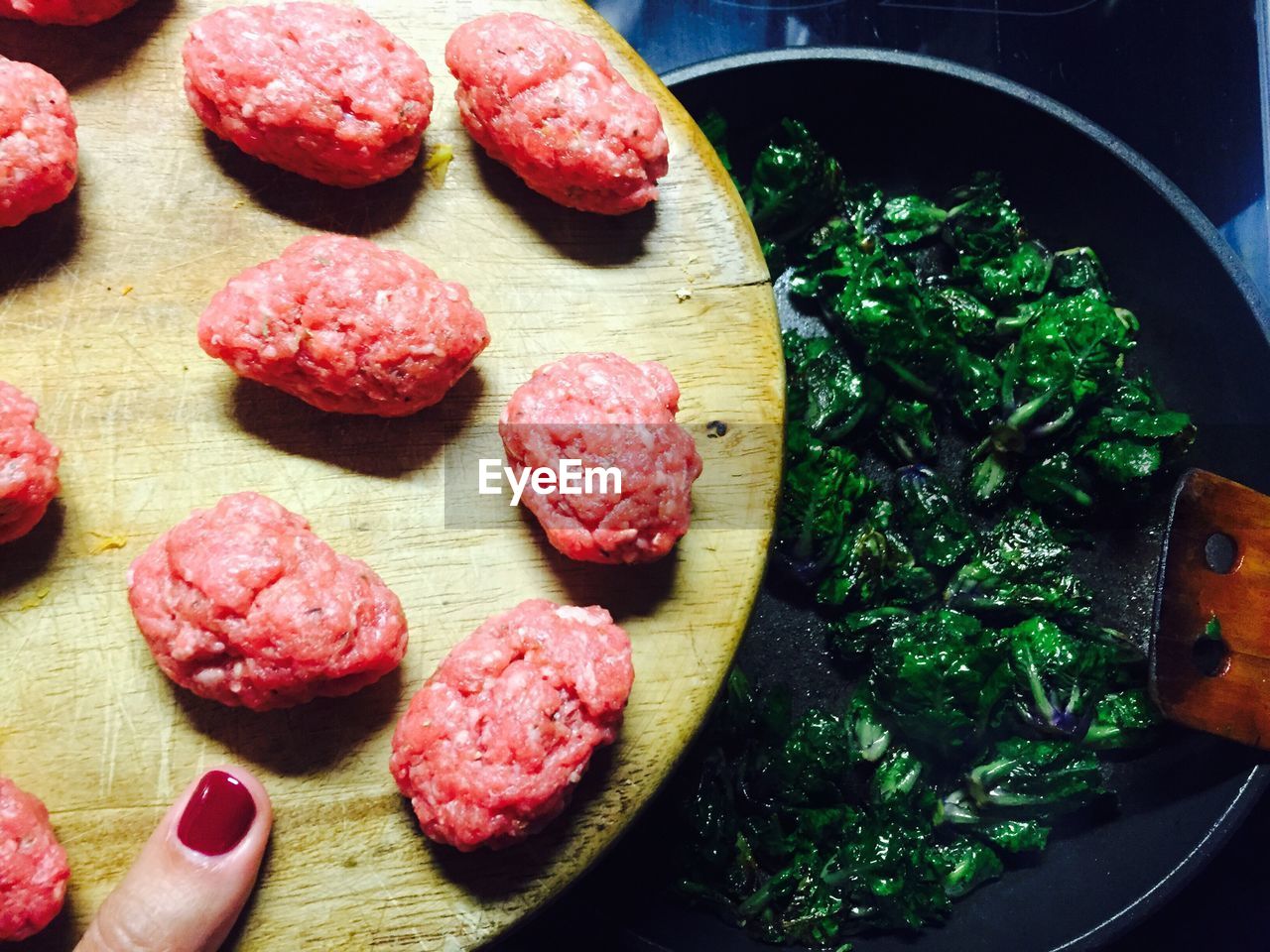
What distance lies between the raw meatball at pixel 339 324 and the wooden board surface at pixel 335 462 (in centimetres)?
16

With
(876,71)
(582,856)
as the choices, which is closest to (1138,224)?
(876,71)

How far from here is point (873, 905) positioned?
9.63ft

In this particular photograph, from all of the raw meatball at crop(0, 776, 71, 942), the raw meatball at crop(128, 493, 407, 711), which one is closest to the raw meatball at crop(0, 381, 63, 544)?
the raw meatball at crop(128, 493, 407, 711)

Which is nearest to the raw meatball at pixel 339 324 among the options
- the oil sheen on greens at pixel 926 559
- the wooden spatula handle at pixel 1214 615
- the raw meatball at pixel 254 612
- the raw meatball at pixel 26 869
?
the raw meatball at pixel 254 612

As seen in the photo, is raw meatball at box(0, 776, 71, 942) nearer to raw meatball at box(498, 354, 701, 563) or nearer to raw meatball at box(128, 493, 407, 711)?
raw meatball at box(128, 493, 407, 711)

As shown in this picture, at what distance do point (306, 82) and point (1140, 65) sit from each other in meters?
2.93

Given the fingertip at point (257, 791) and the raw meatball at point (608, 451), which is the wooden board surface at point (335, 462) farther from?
the raw meatball at point (608, 451)

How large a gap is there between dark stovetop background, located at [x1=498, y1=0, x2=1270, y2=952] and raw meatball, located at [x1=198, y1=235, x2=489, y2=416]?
1569 millimetres

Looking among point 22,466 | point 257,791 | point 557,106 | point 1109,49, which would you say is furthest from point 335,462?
point 1109,49

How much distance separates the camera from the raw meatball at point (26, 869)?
6.54 feet

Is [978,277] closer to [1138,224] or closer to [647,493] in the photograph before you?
[1138,224]

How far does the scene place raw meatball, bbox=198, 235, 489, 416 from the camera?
2176 mm

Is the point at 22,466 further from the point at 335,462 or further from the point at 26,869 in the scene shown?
the point at 26,869

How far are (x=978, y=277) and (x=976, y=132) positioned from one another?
46 centimetres
